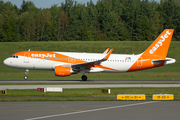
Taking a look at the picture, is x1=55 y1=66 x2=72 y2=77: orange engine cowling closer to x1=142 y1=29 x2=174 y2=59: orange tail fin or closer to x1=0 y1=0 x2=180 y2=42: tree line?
x1=142 y1=29 x2=174 y2=59: orange tail fin

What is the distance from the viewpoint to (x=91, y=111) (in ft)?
56.6

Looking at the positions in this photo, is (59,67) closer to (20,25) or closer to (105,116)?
(105,116)

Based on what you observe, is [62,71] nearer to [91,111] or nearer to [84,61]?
[84,61]

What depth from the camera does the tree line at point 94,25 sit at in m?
118

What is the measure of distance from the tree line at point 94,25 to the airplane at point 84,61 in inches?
2854

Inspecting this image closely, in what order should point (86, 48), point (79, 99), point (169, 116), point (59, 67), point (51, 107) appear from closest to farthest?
1. point (169, 116)
2. point (51, 107)
3. point (79, 99)
4. point (59, 67)
5. point (86, 48)

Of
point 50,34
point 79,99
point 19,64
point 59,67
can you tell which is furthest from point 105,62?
point 50,34

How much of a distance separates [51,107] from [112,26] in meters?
110

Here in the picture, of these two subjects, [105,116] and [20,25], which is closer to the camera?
[105,116]

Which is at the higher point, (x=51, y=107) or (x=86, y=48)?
(x=86, y=48)

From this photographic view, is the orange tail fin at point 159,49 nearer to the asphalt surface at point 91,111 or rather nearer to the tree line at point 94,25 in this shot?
the asphalt surface at point 91,111

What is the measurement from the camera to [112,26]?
12650 cm

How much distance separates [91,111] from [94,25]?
118299 millimetres

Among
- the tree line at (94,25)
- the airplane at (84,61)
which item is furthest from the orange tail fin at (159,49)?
the tree line at (94,25)
